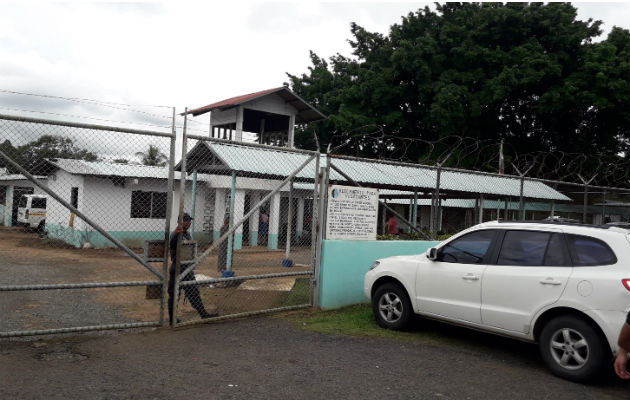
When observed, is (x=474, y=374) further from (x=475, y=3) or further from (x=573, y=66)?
(x=475, y=3)

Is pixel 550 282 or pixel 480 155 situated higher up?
pixel 480 155

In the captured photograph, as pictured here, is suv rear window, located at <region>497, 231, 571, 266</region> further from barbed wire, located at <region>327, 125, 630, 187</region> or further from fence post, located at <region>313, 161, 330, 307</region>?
barbed wire, located at <region>327, 125, 630, 187</region>

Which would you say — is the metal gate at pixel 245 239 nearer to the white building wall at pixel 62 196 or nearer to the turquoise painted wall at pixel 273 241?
the turquoise painted wall at pixel 273 241

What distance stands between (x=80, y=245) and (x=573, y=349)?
1808 cm

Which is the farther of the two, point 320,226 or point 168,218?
point 320,226

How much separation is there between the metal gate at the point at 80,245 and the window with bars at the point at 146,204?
1.5 inches

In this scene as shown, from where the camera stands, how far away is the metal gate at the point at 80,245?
5.95 m

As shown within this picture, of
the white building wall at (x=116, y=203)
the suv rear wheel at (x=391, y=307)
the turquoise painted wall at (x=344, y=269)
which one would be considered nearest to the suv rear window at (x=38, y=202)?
the white building wall at (x=116, y=203)

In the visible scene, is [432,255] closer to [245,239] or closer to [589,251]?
[589,251]

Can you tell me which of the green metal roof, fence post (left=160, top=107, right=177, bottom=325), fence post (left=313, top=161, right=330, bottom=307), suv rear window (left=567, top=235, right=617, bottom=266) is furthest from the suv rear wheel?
the green metal roof

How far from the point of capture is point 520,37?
27.0m

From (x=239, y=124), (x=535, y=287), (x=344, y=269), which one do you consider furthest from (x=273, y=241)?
(x=535, y=287)

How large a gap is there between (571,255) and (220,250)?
313 inches

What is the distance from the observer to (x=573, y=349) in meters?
5.09
